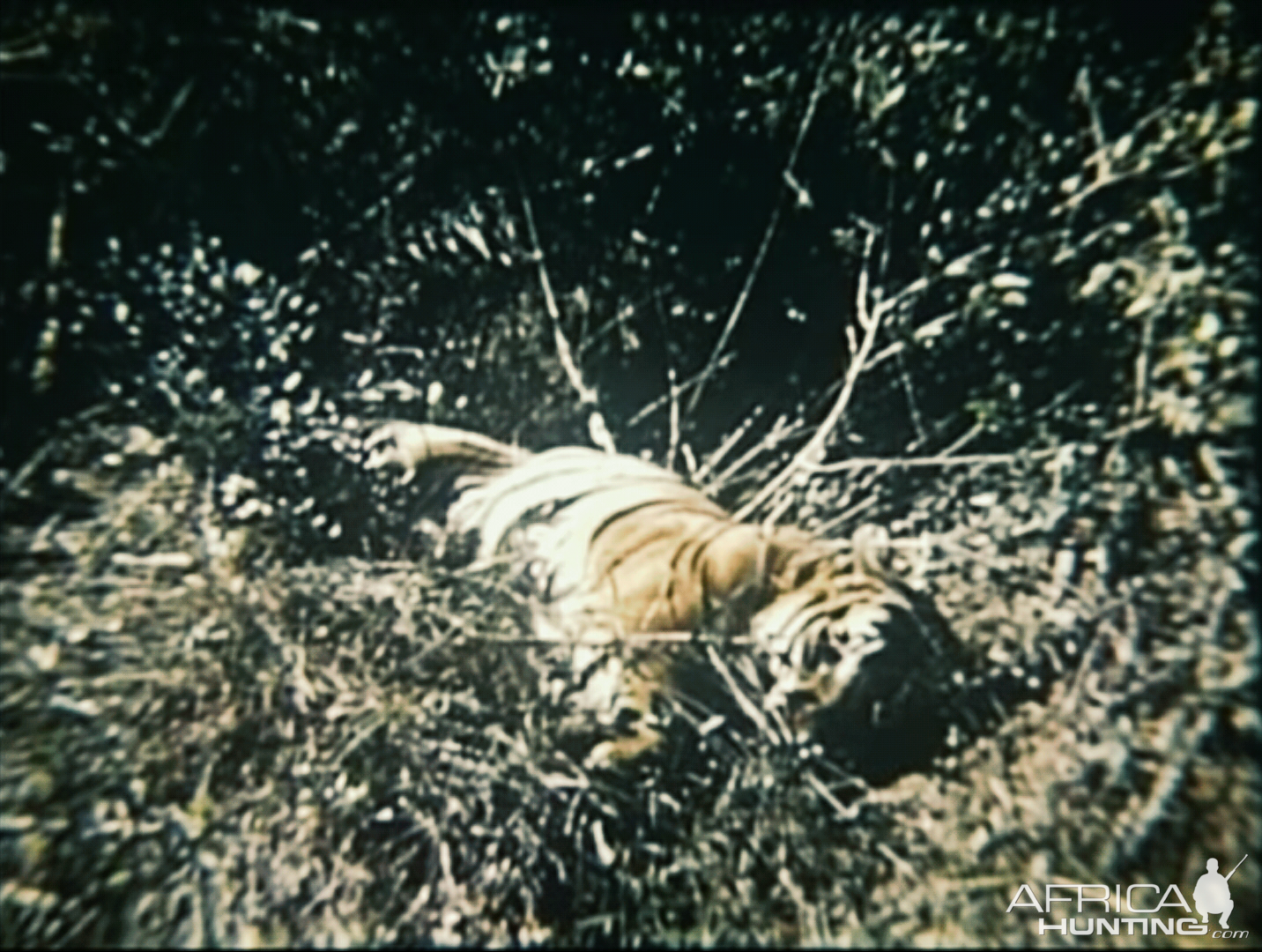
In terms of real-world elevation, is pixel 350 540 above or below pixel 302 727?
above

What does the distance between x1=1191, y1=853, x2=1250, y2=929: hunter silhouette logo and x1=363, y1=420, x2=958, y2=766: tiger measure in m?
0.41

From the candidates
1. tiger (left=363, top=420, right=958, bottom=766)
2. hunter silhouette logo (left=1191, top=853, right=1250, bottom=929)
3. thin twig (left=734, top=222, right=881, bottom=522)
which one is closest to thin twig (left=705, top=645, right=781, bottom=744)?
tiger (left=363, top=420, right=958, bottom=766)

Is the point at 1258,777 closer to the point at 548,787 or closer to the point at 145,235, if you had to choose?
the point at 548,787

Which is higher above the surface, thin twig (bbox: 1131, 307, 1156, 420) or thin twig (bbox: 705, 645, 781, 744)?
thin twig (bbox: 1131, 307, 1156, 420)

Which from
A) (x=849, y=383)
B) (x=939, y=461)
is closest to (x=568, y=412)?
(x=849, y=383)

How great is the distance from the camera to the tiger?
1.17 metres

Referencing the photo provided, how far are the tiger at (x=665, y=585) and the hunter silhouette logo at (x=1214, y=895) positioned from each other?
1.36ft

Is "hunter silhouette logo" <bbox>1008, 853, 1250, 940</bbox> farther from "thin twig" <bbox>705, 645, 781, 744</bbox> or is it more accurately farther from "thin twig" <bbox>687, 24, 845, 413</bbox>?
"thin twig" <bbox>687, 24, 845, 413</bbox>

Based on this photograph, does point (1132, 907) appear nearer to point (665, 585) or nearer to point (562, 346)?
point (665, 585)

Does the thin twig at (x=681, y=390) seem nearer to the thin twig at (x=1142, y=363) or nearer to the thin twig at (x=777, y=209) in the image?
the thin twig at (x=777, y=209)

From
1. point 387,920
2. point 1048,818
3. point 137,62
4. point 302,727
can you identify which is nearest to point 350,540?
point 302,727

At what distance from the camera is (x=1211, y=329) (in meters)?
1.15

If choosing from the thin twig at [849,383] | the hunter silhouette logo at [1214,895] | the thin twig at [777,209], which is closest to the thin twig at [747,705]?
the thin twig at [849,383]

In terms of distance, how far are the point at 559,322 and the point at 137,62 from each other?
2.18 ft
